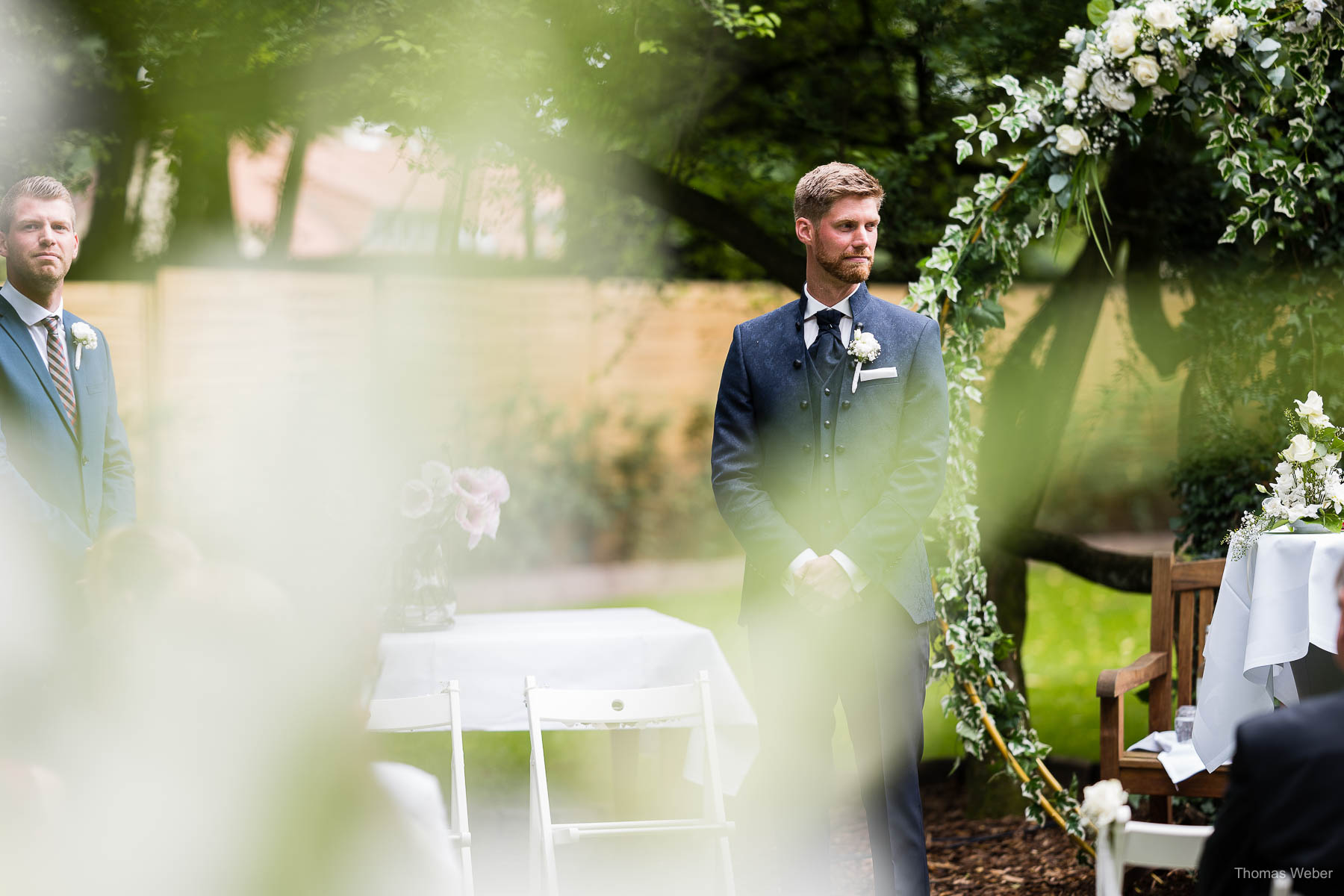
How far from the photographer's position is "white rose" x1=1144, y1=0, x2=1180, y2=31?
357 cm

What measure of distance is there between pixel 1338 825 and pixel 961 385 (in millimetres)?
2517

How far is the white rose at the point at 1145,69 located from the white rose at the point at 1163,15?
0.10 m

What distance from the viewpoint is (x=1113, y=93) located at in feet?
12.0

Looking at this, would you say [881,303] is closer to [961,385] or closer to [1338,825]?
[961,385]

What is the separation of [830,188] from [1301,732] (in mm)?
1733

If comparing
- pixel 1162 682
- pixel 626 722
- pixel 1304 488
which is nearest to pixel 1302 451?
pixel 1304 488

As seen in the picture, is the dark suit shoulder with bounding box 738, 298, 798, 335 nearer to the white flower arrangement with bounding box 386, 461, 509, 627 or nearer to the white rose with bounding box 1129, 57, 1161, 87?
the white flower arrangement with bounding box 386, 461, 509, 627

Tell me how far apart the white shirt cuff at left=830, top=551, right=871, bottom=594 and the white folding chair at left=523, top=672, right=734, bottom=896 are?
457 mm

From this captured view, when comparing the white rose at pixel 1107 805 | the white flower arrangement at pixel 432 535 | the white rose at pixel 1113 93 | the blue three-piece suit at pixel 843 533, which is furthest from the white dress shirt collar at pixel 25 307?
the white rose at pixel 1113 93

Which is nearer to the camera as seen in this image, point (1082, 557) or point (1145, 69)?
point (1145, 69)

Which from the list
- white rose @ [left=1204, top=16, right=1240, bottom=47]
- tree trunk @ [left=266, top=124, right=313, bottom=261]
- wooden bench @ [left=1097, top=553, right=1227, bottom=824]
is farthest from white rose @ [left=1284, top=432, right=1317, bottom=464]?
tree trunk @ [left=266, top=124, right=313, bottom=261]

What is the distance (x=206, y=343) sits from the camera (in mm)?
6785

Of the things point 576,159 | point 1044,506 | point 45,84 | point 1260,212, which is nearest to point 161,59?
point 45,84

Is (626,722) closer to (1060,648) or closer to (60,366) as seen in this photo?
(60,366)
